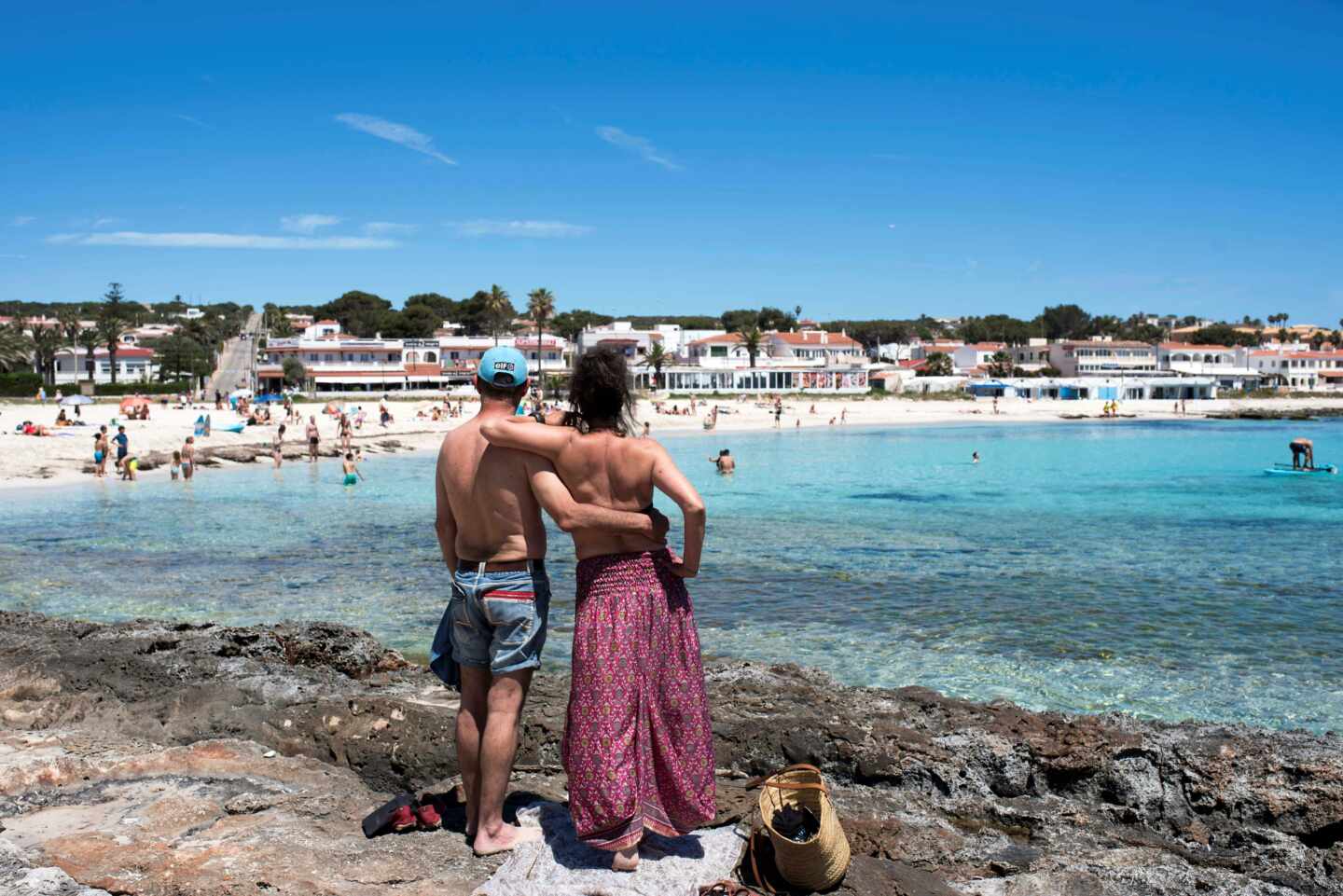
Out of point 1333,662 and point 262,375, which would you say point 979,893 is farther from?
point 262,375

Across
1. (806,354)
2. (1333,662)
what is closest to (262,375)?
(806,354)

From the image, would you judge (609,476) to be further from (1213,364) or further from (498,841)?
(1213,364)

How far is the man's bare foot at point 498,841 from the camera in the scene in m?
4.11

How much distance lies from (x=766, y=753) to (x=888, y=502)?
19884 millimetres

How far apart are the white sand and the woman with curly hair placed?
93.8 ft

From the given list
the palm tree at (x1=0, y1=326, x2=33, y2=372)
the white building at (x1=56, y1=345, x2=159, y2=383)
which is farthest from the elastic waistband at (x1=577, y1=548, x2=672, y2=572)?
the white building at (x1=56, y1=345, x2=159, y2=383)

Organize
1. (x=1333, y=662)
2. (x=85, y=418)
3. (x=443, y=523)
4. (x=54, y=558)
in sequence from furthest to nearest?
(x=85, y=418) < (x=54, y=558) < (x=1333, y=662) < (x=443, y=523)

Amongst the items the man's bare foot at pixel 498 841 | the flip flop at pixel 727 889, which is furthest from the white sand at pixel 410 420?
the flip flop at pixel 727 889

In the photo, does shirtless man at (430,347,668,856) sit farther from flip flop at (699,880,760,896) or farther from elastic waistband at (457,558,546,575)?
flip flop at (699,880,760,896)

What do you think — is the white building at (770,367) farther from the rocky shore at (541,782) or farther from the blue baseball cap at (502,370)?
the blue baseball cap at (502,370)

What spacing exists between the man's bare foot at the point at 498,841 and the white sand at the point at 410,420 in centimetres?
2809

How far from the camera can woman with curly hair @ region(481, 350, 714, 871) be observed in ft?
12.4

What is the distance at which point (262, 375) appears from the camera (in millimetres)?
76375

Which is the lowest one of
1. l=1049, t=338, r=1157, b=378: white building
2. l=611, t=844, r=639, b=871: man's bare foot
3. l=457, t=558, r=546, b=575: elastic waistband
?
l=611, t=844, r=639, b=871: man's bare foot
